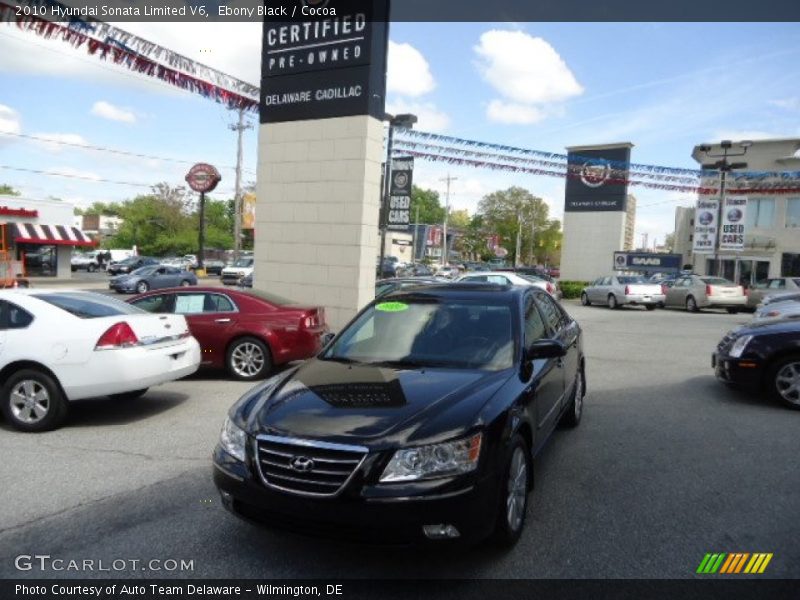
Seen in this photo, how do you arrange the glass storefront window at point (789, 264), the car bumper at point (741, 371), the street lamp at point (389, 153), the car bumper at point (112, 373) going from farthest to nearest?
the glass storefront window at point (789, 264), the street lamp at point (389, 153), the car bumper at point (741, 371), the car bumper at point (112, 373)

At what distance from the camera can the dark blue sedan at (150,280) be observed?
98.0ft

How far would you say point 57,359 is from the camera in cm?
596

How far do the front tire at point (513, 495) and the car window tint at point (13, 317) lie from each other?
16.7 feet

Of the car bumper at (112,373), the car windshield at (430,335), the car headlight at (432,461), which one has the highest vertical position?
the car windshield at (430,335)

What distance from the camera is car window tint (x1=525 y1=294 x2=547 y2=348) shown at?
4.63 m

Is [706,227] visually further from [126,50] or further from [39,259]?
[39,259]

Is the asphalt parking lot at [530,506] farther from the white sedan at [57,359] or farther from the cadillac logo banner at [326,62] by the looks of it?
the cadillac logo banner at [326,62]

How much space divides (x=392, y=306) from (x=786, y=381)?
5.23 metres

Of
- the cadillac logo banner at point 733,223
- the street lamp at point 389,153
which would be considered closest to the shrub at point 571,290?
the cadillac logo banner at point 733,223

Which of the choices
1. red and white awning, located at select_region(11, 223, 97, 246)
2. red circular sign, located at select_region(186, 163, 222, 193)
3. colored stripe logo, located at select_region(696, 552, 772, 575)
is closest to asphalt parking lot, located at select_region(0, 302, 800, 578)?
colored stripe logo, located at select_region(696, 552, 772, 575)

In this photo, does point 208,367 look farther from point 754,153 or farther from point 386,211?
point 754,153

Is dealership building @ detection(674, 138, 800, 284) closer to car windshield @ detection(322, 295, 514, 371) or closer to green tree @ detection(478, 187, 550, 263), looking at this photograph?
car windshield @ detection(322, 295, 514, 371)

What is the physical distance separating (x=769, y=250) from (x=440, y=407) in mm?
43541

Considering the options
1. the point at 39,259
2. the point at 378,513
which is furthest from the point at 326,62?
the point at 39,259
